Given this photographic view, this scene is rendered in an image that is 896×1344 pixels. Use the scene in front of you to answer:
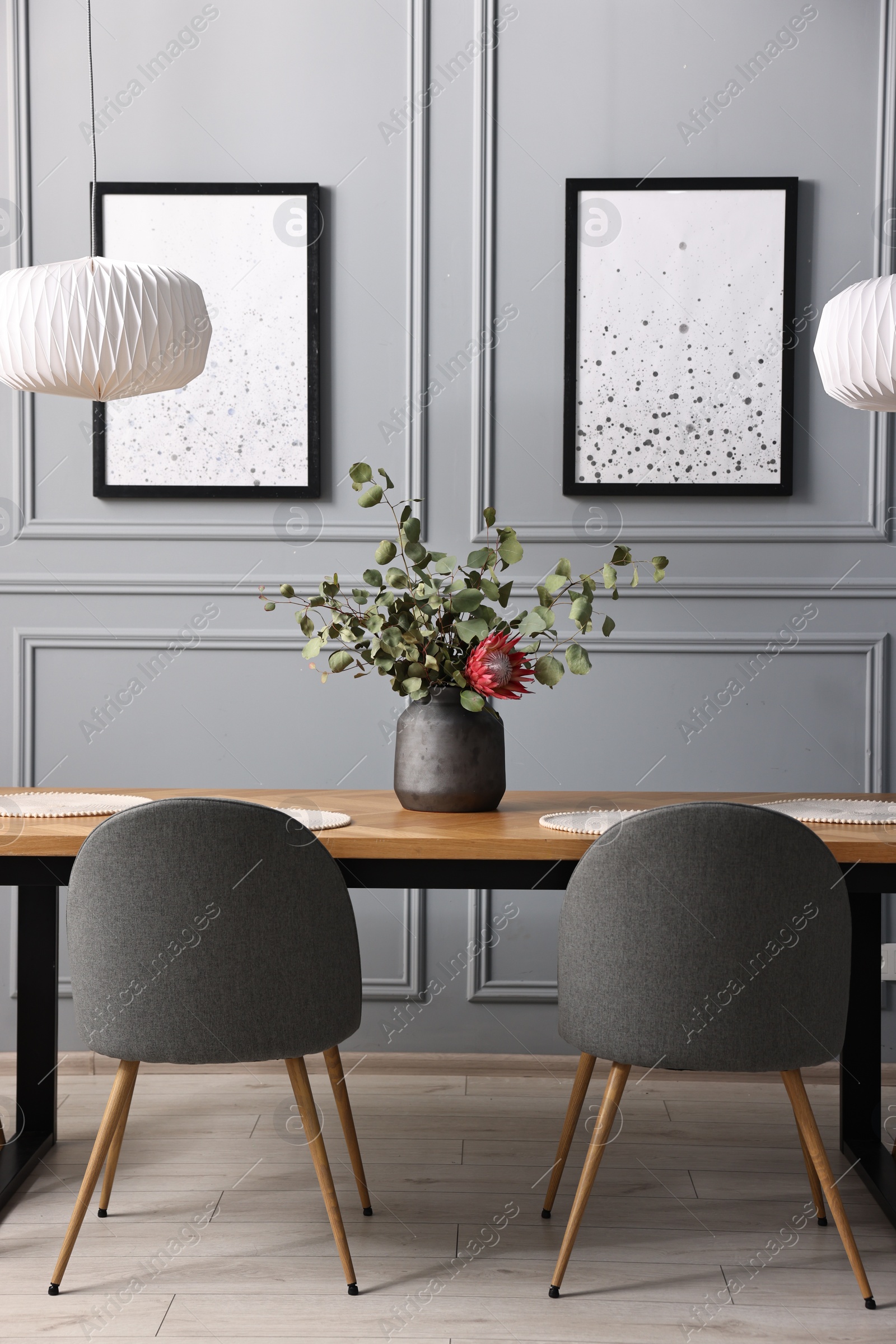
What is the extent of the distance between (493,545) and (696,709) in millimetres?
622

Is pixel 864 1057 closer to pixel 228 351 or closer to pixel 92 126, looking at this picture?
pixel 228 351

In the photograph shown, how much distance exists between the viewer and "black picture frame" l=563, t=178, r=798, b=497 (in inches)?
96.7

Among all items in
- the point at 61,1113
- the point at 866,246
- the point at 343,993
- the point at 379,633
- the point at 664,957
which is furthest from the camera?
the point at 866,246

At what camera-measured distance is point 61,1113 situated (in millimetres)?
2238

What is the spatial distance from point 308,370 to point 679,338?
878mm

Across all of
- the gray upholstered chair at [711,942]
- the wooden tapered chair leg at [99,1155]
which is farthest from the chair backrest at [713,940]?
the wooden tapered chair leg at [99,1155]

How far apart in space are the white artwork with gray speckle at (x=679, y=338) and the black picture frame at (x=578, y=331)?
0.01m

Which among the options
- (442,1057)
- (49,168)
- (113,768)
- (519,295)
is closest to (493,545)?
(519,295)

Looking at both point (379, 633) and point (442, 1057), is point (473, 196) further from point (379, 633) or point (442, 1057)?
point (442, 1057)

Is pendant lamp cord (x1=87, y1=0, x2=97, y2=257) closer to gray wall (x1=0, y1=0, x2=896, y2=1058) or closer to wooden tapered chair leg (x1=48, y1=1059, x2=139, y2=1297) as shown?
gray wall (x1=0, y1=0, x2=896, y2=1058)

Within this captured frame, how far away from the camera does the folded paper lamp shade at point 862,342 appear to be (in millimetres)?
1708

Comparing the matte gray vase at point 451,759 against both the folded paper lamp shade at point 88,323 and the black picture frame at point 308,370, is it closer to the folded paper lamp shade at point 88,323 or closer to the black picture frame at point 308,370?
the folded paper lamp shade at point 88,323

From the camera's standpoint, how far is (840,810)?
182cm

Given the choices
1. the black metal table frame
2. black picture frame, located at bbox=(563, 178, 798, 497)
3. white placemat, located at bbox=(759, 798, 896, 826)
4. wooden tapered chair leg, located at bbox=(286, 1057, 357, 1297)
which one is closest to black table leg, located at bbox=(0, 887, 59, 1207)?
the black metal table frame
